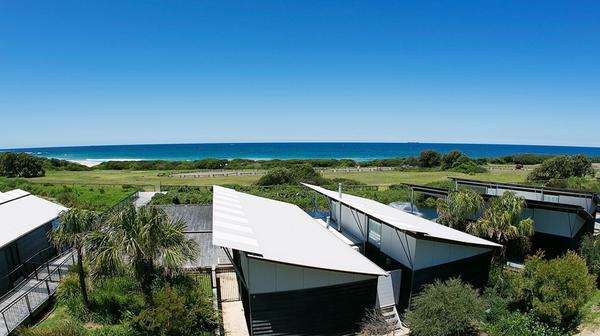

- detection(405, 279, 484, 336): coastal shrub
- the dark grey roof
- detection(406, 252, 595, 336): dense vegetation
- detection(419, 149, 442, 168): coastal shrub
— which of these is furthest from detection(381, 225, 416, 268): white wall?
detection(419, 149, 442, 168): coastal shrub

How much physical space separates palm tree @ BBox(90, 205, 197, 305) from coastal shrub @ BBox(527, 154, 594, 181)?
5661 centimetres

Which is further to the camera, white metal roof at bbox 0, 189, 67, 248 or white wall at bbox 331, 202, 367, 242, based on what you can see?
white wall at bbox 331, 202, 367, 242

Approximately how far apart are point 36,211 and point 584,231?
103 feet

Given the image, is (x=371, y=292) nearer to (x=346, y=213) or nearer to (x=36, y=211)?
(x=346, y=213)

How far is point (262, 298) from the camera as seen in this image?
38.4 feet

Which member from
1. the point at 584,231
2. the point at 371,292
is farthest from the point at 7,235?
the point at 584,231

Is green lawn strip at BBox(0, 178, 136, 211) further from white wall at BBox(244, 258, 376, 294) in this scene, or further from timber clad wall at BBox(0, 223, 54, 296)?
white wall at BBox(244, 258, 376, 294)

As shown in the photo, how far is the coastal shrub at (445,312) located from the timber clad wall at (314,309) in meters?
1.76

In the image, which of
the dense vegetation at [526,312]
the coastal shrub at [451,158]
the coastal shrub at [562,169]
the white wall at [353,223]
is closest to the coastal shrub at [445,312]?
the dense vegetation at [526,312]

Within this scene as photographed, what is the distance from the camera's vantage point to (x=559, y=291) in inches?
480

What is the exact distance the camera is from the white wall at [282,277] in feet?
37.6

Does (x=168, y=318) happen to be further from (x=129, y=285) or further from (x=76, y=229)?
(x=76, y=229)

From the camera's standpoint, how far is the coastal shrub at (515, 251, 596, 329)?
12008 millimetres

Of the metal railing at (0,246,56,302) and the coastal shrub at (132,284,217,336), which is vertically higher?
the coastal shrub at (132,284,217,336)
